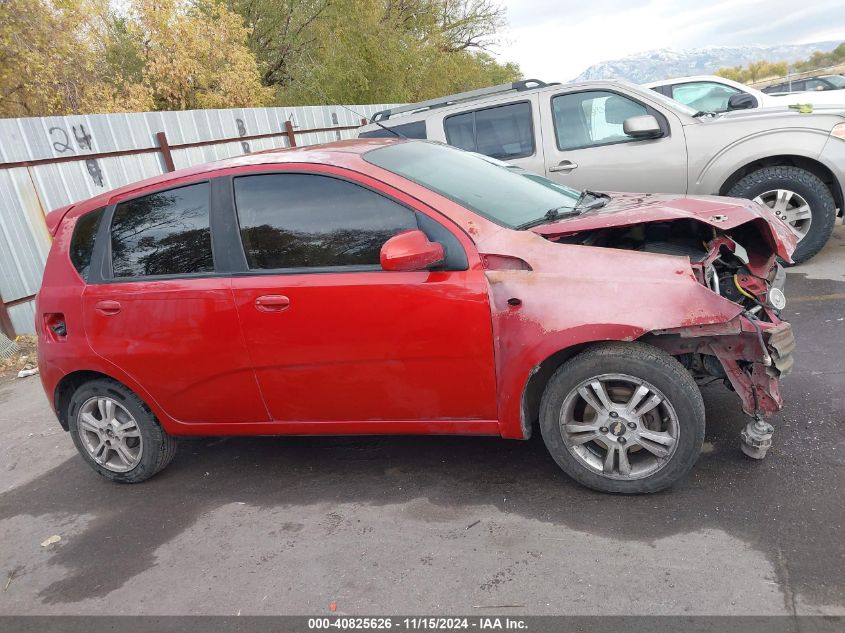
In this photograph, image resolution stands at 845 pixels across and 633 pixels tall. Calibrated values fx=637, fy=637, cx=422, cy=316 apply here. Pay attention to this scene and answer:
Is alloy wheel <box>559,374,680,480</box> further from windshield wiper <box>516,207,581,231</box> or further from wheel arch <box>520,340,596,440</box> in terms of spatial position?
windshield wiper <box>516,207,581,231</box>

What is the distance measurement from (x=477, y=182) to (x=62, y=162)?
22.0 ft

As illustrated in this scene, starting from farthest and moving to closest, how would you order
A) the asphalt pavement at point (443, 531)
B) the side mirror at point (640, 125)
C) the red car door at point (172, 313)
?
1. the side mirror at point (640, 125)
2. the red car door at point (172, 313)
3. the asphalt pavement at point (443, 531)

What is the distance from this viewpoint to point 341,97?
21391 mm

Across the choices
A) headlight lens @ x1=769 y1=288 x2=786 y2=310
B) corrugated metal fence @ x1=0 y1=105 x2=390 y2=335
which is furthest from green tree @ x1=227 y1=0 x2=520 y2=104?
headlight lens @ x1=769 y1=288 x2=786 y2=310

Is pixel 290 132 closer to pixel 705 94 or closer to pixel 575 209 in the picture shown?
pixel 705 94

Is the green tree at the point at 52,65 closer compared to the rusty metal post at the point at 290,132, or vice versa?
the rusty metal post at the point at 290,132

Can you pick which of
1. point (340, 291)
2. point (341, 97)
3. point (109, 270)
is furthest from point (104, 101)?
point (340, 291)

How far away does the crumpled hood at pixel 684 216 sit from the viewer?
9.76ft

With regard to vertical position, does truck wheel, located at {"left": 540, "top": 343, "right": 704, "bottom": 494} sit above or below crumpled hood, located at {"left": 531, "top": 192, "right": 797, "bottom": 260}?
below

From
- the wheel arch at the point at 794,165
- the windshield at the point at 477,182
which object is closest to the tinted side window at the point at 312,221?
the windshield at the point at 477,182

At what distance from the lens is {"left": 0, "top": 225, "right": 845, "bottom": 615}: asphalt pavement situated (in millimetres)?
2473

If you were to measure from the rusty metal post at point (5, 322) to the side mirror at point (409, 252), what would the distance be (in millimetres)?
6368

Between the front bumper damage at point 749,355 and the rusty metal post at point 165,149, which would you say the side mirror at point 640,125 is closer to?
the front bumper damage at point 749,355

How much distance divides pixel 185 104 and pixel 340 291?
1732cm
